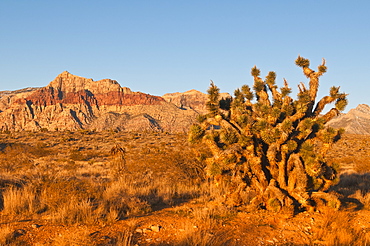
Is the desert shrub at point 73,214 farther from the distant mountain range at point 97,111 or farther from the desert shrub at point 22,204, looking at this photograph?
the distant mountain range at point 97,111

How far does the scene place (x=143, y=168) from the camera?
1570 cm

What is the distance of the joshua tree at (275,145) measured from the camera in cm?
766

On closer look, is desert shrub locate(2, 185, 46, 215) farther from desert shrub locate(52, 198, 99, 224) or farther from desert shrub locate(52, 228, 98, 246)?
desert shrub locate(52, 228, 98, 246)

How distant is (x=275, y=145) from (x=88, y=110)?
6141 inches

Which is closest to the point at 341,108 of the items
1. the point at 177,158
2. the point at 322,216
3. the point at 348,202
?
the point at 348,202

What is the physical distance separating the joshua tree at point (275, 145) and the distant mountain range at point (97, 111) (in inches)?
3160

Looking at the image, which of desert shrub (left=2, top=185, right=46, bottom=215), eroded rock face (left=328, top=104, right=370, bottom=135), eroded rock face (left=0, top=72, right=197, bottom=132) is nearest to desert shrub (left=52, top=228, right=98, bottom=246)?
desert shrub (left=2, top=185, right=46, bottom=215)

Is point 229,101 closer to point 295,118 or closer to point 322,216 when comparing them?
point 295,118

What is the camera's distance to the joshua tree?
302 inches

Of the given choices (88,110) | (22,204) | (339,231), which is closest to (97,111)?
(88,110)

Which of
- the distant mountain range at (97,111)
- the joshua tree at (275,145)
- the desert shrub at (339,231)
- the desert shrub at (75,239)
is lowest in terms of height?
the desert shrub at (339,231)

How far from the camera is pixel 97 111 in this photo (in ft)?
511

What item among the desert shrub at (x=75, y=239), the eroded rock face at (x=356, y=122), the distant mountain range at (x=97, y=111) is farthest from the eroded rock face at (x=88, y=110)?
the desert shrub at (x=75, y=239)

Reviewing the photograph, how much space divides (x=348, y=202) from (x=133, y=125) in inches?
4379
